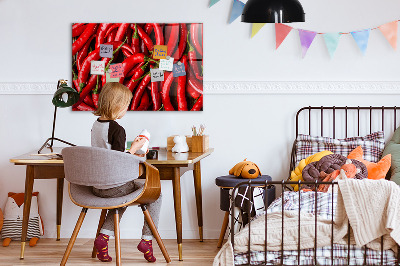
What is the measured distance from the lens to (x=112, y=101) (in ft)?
11.4

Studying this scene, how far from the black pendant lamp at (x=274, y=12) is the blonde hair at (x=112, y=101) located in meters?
0.87

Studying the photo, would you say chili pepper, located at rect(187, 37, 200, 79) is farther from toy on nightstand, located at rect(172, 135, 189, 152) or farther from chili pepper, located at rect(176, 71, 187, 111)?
toy on nightstand, located at rect(172, 135, 189, 152)

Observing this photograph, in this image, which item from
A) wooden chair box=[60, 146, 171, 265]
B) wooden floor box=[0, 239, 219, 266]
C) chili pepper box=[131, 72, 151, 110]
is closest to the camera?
wooden chair box=[60, 146, 171, 265]

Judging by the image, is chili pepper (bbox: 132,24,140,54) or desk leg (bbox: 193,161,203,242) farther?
chili pepper (bbox: 132,24,140,54)

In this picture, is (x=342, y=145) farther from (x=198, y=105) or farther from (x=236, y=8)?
(x=236, y=8)

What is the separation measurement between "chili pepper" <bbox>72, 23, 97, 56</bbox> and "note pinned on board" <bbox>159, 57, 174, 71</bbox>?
1.80ft

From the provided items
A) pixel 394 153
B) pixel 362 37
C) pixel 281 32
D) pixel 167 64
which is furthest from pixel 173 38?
pixel 394 153

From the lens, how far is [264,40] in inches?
171

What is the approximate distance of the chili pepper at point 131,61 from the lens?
438 centimetres

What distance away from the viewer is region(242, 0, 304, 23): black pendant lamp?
3.08m

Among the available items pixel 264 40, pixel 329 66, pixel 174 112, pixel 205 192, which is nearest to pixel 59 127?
pixel 174 112

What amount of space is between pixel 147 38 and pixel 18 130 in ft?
3.83

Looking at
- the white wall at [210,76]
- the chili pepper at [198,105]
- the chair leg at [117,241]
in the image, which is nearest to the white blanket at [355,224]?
the chair leg at [117,241]

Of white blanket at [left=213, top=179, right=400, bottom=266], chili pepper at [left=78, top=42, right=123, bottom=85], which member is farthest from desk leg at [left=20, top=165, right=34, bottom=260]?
white blanket at [left=213, top=179, right=400, bottom=266]
